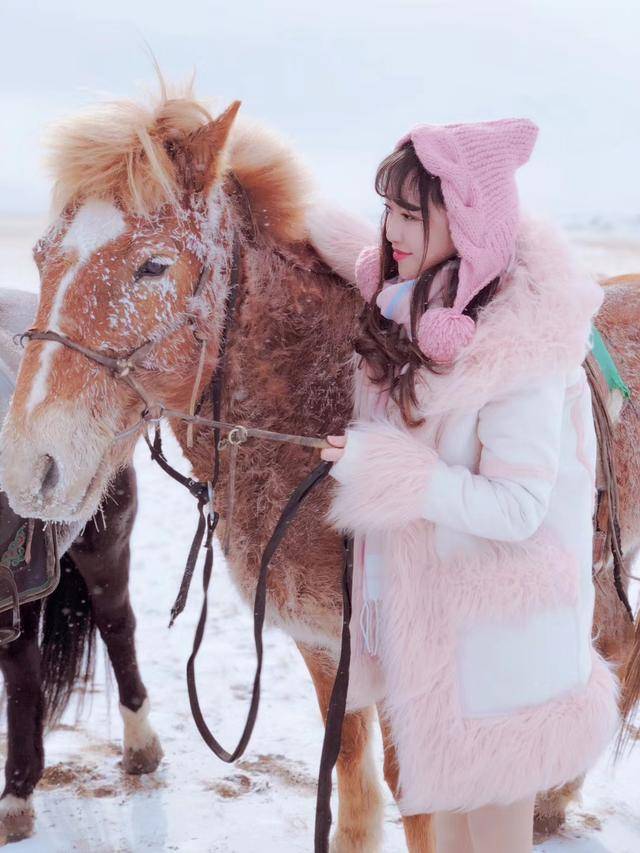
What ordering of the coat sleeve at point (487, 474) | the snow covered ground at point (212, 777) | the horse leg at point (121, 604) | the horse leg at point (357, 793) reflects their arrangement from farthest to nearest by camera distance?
the horse leg at point (121, 604) < the snow covered ground at point (212, 777) < the horse leg at point (357, 793) < the coat sleeve at point (487, 474)

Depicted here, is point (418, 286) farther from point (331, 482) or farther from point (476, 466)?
point (331, 482)

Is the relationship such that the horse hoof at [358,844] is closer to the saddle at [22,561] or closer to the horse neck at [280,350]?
the saddle at [22,561]

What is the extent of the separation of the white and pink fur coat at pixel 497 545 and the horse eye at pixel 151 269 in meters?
0.54

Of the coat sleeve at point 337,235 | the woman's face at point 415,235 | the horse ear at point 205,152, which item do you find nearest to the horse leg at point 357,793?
the coat sleeve at point 337,235

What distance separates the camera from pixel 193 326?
182 centimetres

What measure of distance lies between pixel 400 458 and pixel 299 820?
80.6 inches

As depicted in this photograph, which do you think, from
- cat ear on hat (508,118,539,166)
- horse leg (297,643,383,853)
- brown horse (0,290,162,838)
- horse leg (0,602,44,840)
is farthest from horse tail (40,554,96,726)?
cat ear on hat (508,118,539,166)

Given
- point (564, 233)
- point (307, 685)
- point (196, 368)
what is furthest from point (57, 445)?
point (307, 685)

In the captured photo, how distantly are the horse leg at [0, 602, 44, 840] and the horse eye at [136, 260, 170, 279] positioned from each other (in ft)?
5.69

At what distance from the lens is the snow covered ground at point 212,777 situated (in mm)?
2980

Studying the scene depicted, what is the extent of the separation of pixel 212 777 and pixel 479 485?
235cm

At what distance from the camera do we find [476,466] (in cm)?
170

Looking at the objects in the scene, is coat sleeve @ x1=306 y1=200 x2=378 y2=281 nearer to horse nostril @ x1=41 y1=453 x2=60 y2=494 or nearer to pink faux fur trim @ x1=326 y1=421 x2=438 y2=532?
pink faux fur trim @ x1=326 y1=421 x2=438 y2=532

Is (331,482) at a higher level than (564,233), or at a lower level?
lower
